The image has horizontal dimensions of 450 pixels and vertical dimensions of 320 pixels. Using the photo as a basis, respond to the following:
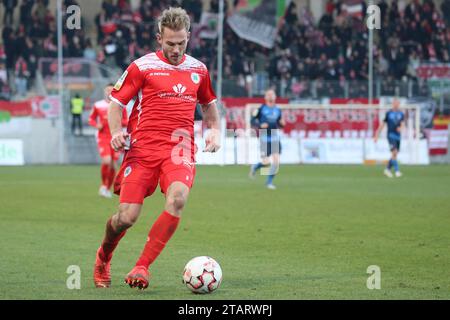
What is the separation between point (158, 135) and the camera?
830 centimetres

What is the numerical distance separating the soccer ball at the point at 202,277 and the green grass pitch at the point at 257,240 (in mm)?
117

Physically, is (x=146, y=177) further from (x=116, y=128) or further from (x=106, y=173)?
(x=106, y=173)

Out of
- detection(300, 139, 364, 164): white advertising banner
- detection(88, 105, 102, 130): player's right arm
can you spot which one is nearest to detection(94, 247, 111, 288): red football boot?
detection(88, 105, 102, 130): player's right arm

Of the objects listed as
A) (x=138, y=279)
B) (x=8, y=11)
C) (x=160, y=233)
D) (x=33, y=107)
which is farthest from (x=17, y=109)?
(x=138, y=279)

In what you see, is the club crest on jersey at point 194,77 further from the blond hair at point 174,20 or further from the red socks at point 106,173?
the red socks at point 106,173

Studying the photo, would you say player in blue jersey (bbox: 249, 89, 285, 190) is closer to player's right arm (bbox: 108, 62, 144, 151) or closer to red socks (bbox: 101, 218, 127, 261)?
red socks (bbox: 101, 218, 127, 261)

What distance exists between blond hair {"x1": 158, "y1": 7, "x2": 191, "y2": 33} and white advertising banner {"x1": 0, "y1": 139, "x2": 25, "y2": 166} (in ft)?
87.6

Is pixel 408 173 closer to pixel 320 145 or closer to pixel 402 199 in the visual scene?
pixel 320 145

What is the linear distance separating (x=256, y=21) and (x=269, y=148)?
13681 mm

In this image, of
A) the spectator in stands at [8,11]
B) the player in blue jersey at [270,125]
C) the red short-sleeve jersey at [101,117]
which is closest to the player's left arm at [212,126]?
the red short-sleeve jersey at [101,117]

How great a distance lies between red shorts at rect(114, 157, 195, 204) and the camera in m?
8.16

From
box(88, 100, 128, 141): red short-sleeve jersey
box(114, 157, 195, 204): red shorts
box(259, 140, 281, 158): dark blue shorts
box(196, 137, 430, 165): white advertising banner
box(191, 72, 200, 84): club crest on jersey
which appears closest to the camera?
box(114, 157, 195, 204): red shorts

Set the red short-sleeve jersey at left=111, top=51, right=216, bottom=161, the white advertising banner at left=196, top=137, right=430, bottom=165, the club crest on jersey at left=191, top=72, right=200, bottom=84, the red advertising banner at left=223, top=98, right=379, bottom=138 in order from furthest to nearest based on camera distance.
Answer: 1. the white advertising banner at left=196, top=137, right=430, bottom=165
2. the red advertising banner at left=223, top=98, right=379, bottom=138
3. the club crest on jersey at left=191, top=72, right=200, bottom=84
4. the red short-sleeve jersey at left=111, top=51, right=216, bottom=161

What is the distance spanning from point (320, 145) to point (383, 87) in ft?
10.2
